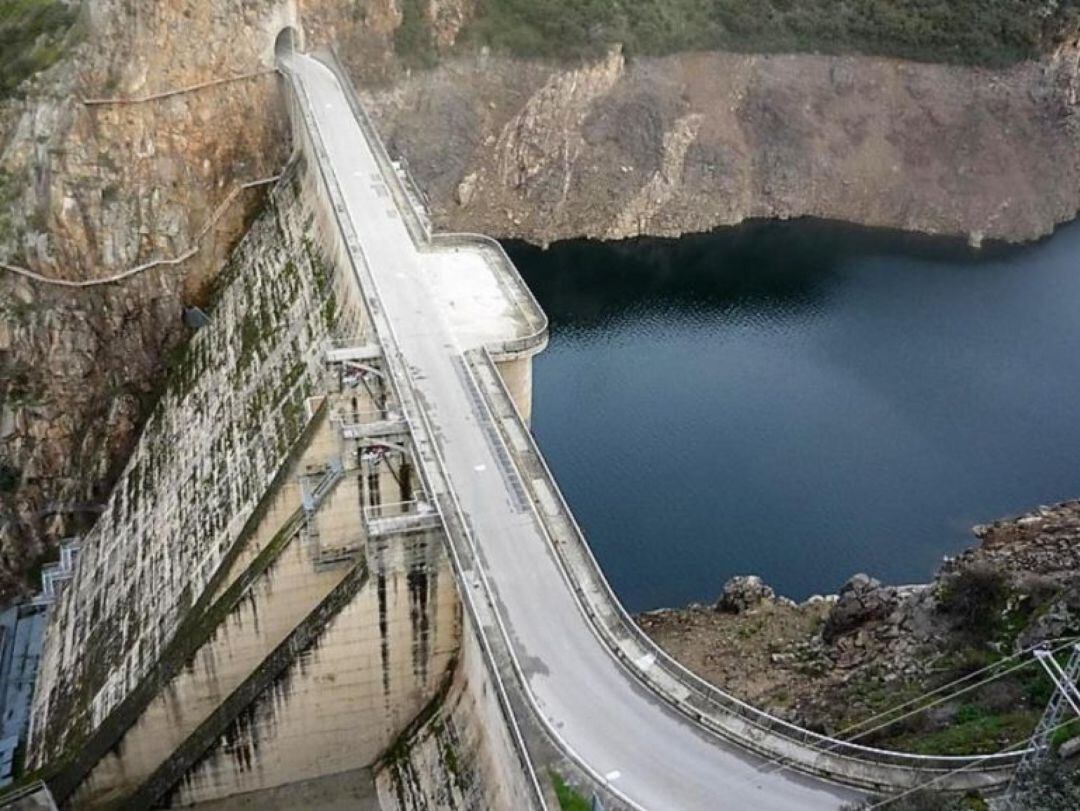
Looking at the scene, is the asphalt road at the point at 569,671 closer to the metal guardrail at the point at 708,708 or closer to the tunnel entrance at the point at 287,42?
the metal guardrail at the point at 708,708

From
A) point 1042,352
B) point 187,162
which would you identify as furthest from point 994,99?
point 187,162

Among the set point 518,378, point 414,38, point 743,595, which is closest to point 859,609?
point 743,595

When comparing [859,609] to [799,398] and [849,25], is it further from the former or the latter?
[849,25]

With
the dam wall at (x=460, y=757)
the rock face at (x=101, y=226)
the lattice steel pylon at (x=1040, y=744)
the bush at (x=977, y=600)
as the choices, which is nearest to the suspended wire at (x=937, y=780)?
the lattice steel pylon at (x=1040, y=744)

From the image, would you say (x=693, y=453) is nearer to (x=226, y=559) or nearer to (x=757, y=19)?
(x=226, y=559)

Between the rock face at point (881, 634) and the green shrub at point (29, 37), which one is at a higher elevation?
the green shrub at point (29, 37)

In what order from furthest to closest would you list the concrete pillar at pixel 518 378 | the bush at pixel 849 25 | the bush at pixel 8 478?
the bush at pixel 849 25 → the bush at pixel 8 478 → the concrete pillar at pixel 518 378

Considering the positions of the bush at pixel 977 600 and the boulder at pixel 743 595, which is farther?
the boulder at pixel 743 595

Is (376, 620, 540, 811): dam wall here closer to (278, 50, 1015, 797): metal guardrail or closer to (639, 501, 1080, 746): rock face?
(278, 50, 1015, 797): metal guardrail
